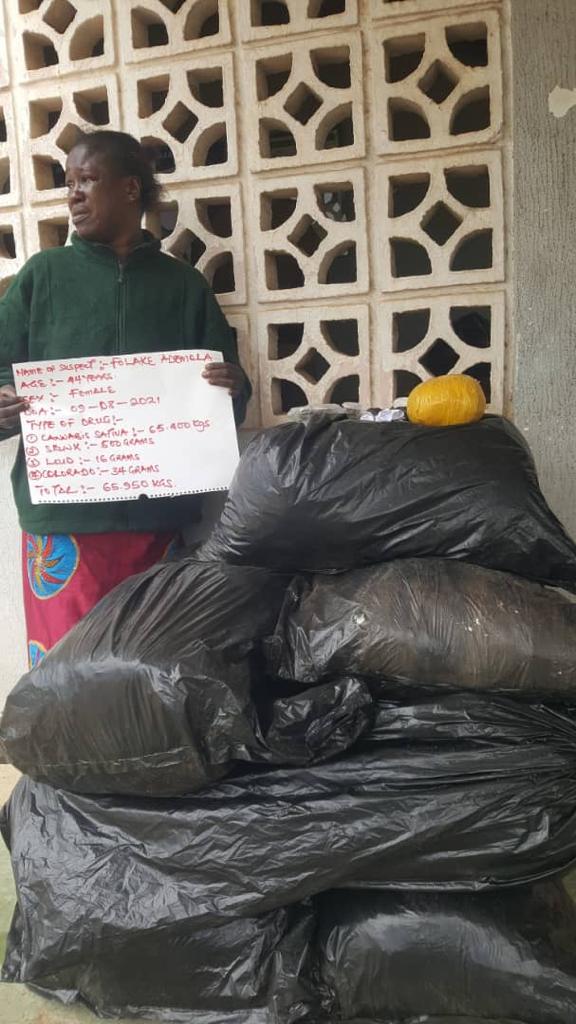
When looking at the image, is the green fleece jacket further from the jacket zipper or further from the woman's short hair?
the woman's short hair

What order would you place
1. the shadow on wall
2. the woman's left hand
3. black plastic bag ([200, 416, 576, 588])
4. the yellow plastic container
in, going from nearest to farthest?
1. black plastic bag ([200, 416, 576, 588])
2. the yellow plastic container
3. the woman's left hand
4. the shadow on wall

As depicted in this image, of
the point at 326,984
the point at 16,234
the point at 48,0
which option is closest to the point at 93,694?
the point at 326,984

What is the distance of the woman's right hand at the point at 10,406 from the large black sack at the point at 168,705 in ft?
2.14

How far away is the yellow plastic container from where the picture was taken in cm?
142

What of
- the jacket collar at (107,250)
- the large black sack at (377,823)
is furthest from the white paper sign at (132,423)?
the large black sack at (377,823)

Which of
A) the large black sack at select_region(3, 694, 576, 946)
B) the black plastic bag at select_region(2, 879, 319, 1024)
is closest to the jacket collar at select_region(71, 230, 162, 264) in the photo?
the large black sack at select_region(3, 694, 576, 946)

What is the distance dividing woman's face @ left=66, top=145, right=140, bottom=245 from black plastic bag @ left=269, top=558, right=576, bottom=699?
1060mm

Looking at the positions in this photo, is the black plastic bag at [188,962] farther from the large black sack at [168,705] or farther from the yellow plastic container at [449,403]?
the yellow plastic container at [449,403]

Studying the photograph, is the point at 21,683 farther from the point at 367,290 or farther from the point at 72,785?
the point at 367,290

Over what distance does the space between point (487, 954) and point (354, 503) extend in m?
0.76

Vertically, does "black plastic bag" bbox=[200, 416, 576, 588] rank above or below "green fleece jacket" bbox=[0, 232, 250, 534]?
below

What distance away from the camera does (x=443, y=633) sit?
122cm

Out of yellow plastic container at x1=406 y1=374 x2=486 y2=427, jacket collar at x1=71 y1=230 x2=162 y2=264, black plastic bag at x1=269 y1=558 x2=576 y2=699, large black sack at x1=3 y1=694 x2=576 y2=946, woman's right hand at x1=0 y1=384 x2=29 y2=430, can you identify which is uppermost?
jacket collar at x1=71 y1=230 x2=162 y2=264

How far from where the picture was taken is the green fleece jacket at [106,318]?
183 centimetres
